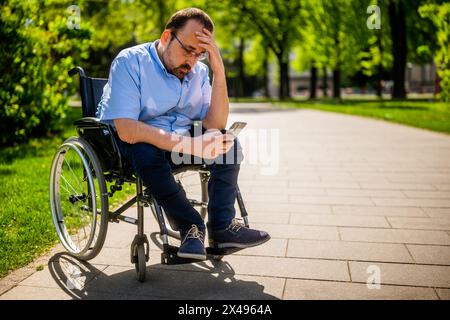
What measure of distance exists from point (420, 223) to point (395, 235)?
17.8 inches

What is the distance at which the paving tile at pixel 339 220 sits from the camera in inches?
161

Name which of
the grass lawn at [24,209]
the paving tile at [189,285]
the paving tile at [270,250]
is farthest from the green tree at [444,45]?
the paving tile at [189,285]

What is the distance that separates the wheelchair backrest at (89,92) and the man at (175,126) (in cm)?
21

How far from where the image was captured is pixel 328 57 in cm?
2895

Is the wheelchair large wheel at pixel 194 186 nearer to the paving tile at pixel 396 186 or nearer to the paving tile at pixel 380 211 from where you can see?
the paving tile at pixel 380 211

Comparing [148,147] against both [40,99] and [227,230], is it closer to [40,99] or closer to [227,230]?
[227,230]

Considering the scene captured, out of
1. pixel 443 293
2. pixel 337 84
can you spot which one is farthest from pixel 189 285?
pixel 337 84

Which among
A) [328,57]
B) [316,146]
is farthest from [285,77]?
[316,146]

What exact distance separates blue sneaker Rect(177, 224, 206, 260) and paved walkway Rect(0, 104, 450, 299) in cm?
21

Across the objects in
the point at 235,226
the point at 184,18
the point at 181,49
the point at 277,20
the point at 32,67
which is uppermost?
the point at 277,20

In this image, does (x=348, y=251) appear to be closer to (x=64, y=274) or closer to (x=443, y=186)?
(x=64, y=274)

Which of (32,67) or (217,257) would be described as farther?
(32,67)

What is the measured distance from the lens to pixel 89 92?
10.8ft

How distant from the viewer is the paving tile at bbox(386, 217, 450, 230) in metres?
3.98
